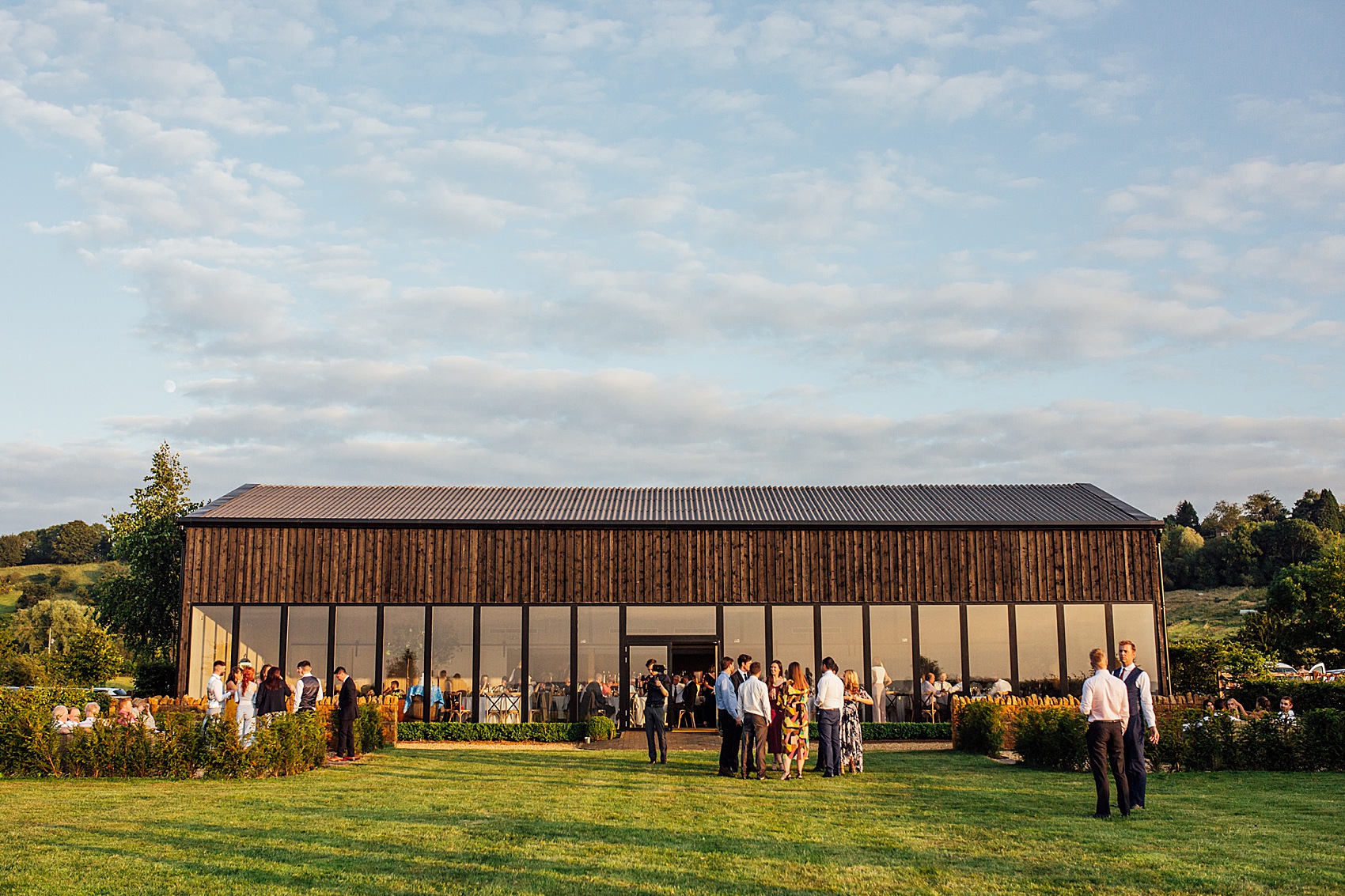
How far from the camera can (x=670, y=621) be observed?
85.7 ft

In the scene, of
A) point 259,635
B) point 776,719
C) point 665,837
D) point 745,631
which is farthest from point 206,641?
point 665,837

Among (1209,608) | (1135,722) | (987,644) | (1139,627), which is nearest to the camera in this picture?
(1135,722)

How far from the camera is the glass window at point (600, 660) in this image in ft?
84.1

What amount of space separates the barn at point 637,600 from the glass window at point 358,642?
4 cm

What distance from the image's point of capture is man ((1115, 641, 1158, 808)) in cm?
1094

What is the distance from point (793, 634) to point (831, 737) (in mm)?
10871

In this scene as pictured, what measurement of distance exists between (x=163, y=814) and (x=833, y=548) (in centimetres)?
1820

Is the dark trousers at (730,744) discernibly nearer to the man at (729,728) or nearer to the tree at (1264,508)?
the man at (729,728)

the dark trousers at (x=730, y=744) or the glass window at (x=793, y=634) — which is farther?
the glass window at (x=793, y=634)

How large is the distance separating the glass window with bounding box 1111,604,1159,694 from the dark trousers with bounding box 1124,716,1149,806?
15936mm

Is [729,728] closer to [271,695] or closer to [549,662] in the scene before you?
[271,695]

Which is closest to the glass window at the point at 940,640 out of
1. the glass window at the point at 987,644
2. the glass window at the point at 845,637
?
the glass window at the point at 987,644

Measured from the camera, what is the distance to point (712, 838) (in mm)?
9211

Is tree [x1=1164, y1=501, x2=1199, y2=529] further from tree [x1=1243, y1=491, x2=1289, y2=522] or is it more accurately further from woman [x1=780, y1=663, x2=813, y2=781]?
woman [x1=780, y1=663, x2=813, y2=781]
